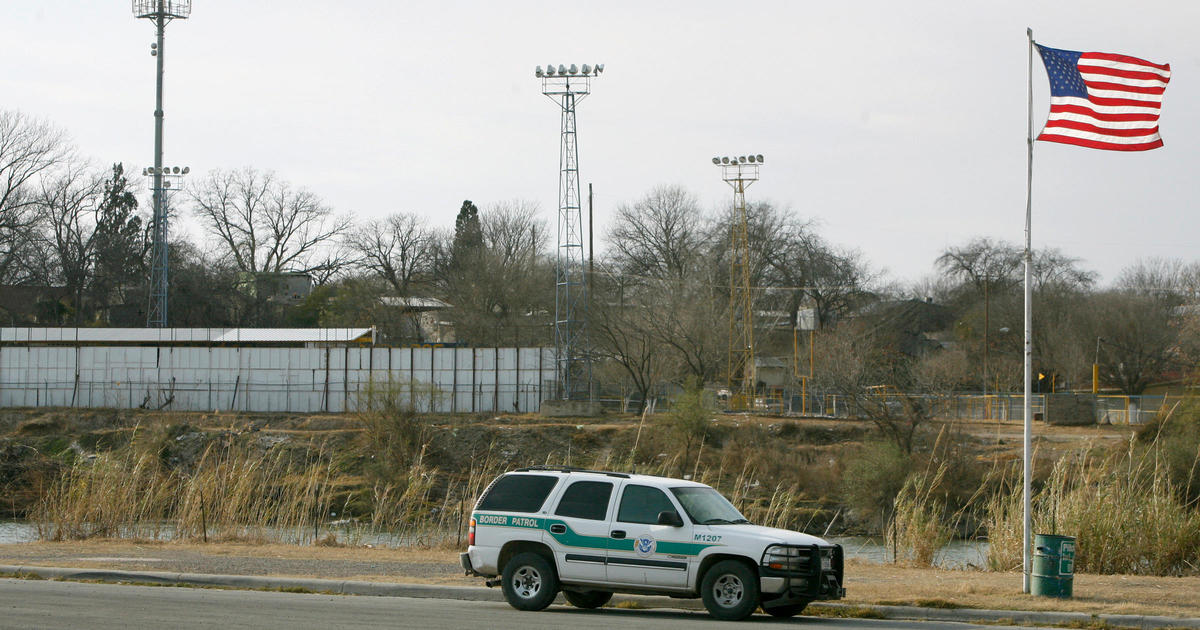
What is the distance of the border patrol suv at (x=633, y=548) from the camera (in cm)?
1377

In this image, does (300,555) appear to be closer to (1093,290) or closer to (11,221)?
(11,221)

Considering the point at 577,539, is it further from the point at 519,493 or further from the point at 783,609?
the point at 783,609

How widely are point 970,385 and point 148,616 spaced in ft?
262

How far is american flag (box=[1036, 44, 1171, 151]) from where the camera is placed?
1612 cm

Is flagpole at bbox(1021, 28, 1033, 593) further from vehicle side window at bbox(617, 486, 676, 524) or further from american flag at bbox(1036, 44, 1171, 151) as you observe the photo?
vehicle side window at bbox(617, 486, 676, 524)

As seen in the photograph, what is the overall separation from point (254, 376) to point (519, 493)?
5199 cm

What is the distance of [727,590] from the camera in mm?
13891

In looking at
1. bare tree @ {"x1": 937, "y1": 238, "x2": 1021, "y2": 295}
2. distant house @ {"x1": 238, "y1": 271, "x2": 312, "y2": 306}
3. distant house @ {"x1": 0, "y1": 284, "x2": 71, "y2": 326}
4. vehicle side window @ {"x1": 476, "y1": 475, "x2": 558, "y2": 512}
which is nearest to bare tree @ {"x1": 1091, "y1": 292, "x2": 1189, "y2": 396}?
bare tree @ {"x1": 937, "y1": 238, "x2": 1021, "y2": 295}

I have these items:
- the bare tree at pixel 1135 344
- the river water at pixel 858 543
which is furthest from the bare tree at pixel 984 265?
the river water at pixel 858 543

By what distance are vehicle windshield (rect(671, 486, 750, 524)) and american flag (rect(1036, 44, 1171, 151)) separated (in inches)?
278

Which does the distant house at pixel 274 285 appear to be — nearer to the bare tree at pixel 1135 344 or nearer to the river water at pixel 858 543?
the river water at pixel 858 543

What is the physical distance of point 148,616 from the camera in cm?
1338

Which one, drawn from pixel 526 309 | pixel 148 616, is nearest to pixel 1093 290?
pixel 526 309

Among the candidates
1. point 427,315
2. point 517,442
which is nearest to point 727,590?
point 517,442
